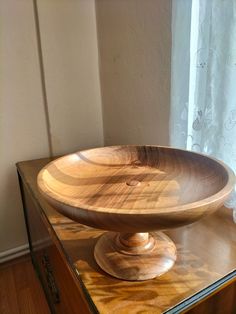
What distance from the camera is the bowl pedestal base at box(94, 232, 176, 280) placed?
58 centimetres

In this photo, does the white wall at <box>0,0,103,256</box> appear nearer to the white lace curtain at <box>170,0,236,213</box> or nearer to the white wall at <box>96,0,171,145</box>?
the white wall at <box>96,0,171,145</box>

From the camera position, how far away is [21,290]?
1.35 metres

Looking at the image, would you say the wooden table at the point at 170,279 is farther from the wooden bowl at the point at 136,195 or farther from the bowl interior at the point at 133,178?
the bowl interior at the point at 133,178

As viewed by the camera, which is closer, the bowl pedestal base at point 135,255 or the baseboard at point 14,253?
the bowl pedestal base at point 135,255

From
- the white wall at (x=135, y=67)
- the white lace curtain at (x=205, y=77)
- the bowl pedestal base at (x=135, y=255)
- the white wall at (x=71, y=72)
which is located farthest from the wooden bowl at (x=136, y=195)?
the white wall at (x=71, y=72)

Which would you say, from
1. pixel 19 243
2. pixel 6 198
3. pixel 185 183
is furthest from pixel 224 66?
pixel 19 243

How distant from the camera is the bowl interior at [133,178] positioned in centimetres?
59

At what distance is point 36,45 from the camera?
1312mm

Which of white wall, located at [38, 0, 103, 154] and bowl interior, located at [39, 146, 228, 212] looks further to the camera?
white wall, located at [38, 0, 103, 154]

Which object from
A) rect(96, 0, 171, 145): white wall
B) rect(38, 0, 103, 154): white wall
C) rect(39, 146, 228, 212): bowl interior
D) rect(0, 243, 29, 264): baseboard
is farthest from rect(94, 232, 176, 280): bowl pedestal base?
rect(0, 243, 29, 264): baseboard

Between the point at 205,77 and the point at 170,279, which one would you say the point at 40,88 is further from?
the point at 170,279

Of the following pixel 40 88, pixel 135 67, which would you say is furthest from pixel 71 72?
pixel 135 67

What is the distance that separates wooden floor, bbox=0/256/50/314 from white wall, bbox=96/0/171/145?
0.84 metres

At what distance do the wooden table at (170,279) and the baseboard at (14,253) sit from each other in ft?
2.59
